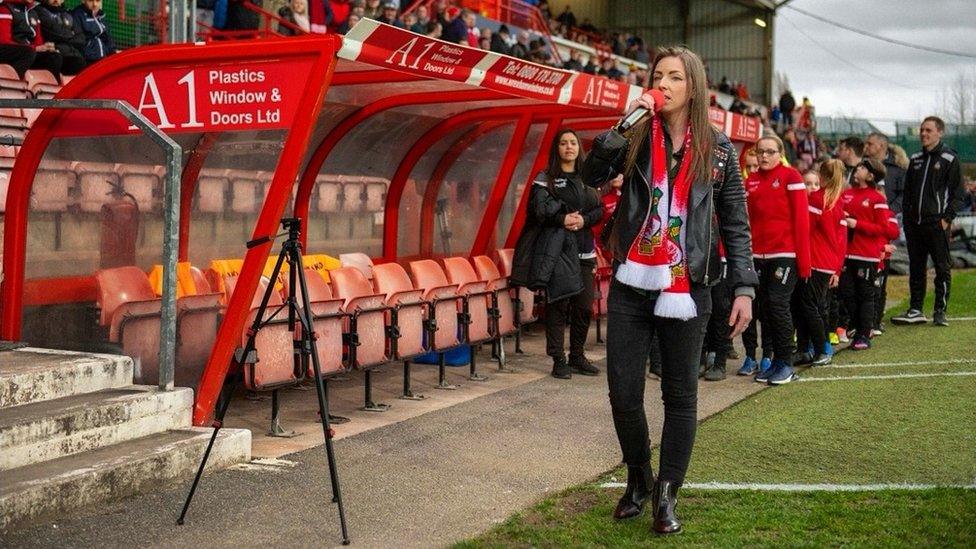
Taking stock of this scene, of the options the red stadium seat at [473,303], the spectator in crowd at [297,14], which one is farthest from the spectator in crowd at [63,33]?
the red stadium seat at [473,303]

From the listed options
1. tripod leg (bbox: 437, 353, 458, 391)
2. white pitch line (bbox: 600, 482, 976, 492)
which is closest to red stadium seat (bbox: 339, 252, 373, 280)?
tripod leg (bbox: 437, 353, 458, 391)

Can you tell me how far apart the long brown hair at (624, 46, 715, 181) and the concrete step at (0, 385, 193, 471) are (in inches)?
110

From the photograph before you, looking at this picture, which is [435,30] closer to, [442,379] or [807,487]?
[442,379]

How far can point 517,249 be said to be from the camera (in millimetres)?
9422

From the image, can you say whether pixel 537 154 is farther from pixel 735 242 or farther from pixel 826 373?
pixel 735 242

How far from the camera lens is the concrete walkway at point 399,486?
4.83m

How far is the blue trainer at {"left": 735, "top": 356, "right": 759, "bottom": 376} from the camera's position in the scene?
9531 mm

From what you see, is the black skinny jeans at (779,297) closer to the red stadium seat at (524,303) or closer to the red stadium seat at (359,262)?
the red stadium seat at (524,303)

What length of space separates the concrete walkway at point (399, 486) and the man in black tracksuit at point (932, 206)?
5.36m

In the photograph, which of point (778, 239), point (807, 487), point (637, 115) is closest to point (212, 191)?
point (637, 115)

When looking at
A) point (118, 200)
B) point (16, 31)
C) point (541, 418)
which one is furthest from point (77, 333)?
point (16, 31)

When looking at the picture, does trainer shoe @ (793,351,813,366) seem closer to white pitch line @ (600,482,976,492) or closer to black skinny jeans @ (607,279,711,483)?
white pitch line @ (600,482,976,492)

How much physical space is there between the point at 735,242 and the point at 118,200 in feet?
11.7

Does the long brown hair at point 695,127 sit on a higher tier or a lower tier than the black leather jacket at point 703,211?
higher
